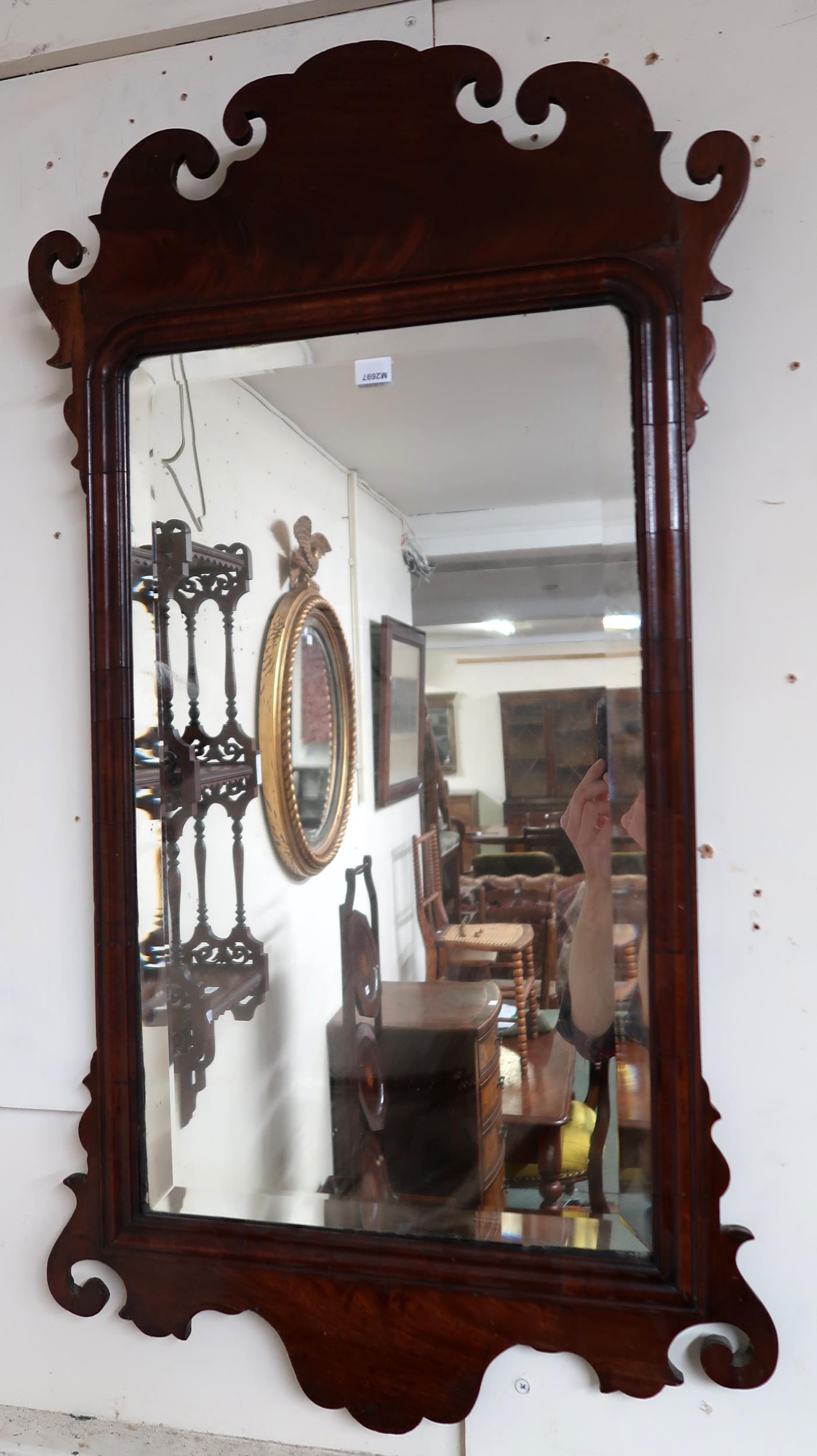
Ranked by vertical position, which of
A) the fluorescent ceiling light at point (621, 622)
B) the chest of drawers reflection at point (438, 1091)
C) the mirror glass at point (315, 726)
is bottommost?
the chest of drawers reflection at point (438, 1091)

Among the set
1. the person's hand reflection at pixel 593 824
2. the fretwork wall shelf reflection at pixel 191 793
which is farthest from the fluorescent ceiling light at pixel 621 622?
the fretwork wall shelf reflection at pixel 191 793

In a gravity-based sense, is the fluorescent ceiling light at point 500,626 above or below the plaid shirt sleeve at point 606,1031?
above

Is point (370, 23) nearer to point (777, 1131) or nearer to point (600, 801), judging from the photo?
point (600, 801)

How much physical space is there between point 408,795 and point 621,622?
0.26 metres

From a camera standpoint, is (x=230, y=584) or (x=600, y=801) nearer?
(x=600, y=801)

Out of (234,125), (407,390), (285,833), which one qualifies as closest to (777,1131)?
(285,833)

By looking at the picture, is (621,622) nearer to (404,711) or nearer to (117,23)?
(404,711)

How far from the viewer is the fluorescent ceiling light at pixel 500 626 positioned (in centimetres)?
88

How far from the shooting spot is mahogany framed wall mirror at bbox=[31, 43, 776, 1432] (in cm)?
83

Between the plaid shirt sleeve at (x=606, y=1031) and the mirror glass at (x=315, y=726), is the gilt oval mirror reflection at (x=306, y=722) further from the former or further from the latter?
the plaid shirt sleeve at (x=606, y=1031)

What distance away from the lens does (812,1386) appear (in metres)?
0.85

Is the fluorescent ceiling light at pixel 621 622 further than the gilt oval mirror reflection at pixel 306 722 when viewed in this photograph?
No

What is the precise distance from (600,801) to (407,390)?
0.44 metres

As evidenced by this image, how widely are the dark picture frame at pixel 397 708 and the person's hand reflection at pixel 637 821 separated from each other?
201mm
